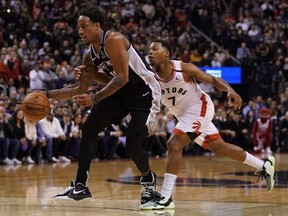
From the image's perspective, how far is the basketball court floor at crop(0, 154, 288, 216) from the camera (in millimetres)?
7281

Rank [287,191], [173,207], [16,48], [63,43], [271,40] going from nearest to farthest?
[173,207], [287,191], [16,48], [63,43], [271,40]

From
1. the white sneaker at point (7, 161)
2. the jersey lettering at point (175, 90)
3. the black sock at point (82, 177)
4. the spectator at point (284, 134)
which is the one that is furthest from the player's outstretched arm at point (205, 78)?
the spectator at point (284, 134)

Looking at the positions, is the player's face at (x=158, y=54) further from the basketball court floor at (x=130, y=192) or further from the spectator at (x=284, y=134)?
the spectator at (x=284, y=134)

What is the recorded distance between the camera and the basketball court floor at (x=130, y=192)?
23.9ft

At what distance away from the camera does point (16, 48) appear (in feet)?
61.8

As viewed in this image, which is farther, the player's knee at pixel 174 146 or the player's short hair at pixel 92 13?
the player's knee at pixel 174 146

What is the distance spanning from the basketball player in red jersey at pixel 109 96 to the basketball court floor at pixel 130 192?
14.4 inches

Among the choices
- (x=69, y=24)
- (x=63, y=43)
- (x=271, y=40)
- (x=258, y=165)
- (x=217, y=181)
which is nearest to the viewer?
(x=258, y=165)

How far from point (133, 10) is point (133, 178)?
14.2m

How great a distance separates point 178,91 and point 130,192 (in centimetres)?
188

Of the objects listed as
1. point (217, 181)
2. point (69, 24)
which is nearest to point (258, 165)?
point (217, 181)

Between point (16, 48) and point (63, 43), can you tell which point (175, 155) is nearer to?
point (16, 48)

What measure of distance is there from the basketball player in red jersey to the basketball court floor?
0.37 m

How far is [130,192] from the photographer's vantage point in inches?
368
